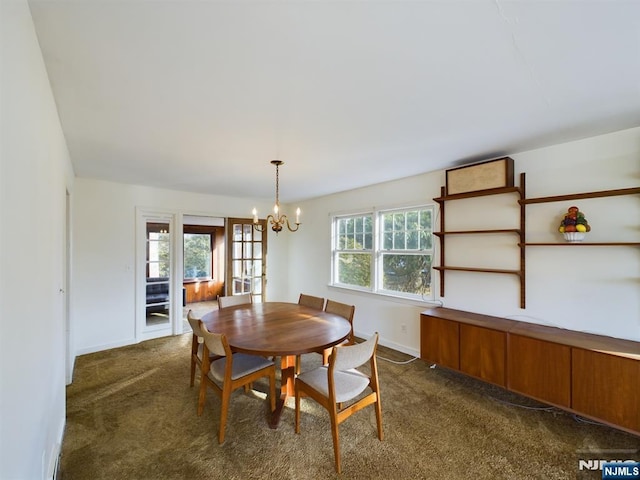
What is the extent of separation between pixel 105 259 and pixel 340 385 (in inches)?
146

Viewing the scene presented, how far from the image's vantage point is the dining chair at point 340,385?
1.75m

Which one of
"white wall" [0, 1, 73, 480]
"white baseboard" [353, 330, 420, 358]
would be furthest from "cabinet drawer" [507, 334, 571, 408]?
"white wall" [0, 1, 73, 480]

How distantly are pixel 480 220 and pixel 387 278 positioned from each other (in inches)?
58.7

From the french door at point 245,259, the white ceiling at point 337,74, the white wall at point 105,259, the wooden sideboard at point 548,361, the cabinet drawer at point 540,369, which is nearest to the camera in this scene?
the white ceiling at point 337,74

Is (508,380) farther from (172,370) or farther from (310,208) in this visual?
(310,208)

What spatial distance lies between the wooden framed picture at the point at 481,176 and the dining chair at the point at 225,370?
261cm

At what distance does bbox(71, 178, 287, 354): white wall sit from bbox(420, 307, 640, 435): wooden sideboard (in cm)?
414

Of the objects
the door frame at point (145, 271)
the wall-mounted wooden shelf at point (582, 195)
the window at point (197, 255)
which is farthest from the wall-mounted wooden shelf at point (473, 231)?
the window at point (197, 255)

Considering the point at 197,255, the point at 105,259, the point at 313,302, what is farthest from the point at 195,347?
the point at 197,255

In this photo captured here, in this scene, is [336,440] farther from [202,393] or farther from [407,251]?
[407,251]

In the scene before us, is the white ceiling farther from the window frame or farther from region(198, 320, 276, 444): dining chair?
region(198, 320, 276, 444): dining chair

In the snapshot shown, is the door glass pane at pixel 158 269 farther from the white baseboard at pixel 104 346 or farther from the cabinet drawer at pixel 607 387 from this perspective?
the cabinet drawer at pixel 607 387

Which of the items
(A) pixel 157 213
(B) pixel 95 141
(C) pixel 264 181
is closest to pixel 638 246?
(C) pixel 264 181
